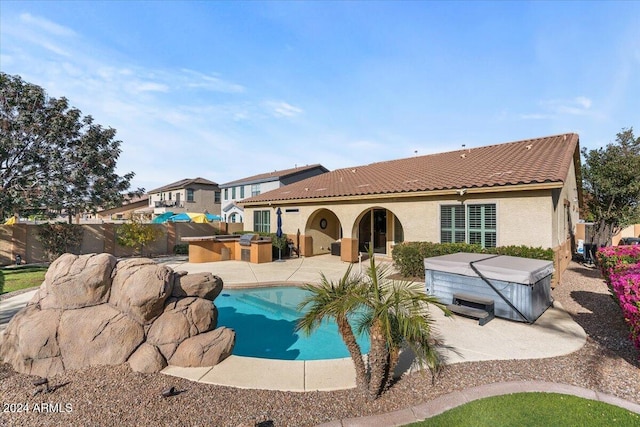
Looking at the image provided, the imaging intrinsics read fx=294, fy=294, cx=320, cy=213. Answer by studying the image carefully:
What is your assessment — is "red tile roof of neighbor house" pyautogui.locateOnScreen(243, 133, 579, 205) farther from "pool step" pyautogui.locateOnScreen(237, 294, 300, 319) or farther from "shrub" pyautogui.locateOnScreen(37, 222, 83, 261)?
"shrub" pyautogui.locateOnScreen(37, 222, 83, 261)

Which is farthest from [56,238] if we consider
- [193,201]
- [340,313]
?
[193,201]

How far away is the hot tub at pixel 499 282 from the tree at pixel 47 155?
68.5 feet

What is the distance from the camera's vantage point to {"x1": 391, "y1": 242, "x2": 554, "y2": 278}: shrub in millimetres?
10453

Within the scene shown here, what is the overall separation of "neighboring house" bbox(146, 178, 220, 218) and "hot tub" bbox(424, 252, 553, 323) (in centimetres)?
4160

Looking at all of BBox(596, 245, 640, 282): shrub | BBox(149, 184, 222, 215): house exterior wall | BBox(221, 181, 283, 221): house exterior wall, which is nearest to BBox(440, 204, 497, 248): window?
BBox(596, 245, 640, 282): shrub

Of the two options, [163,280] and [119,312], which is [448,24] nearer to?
[163,280]

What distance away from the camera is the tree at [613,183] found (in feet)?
50.0

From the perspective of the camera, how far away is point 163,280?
18.9 feet

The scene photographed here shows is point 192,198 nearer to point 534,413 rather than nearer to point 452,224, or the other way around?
point 452,224

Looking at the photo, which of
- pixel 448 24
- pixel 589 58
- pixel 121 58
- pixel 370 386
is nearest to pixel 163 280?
pixel 370 386

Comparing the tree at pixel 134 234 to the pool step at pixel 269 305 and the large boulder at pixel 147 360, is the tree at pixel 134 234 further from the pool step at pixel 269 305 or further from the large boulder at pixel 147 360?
the large boulder at pixel 147 360

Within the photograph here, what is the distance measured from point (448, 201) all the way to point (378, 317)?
408 inches

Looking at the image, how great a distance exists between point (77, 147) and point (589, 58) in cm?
2850

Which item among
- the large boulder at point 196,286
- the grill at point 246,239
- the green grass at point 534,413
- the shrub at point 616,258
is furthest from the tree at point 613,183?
the large boulder at point 196,286
